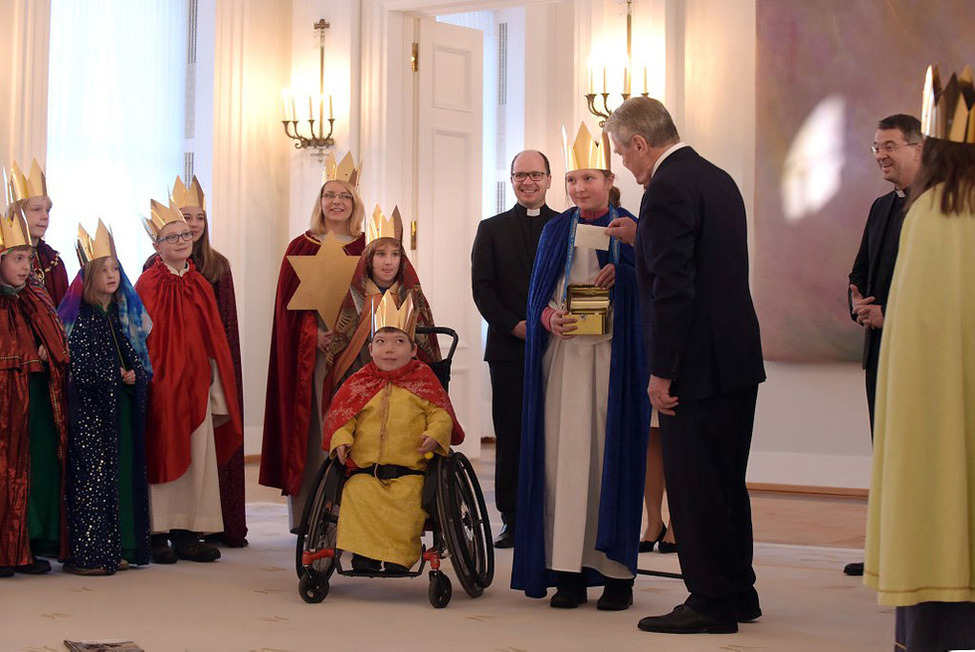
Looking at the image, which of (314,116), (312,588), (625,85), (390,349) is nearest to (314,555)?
(312,588)

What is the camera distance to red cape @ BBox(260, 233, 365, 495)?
17.2 ft

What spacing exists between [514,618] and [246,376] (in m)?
5.07

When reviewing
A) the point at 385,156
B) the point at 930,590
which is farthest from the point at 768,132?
the point at 930,590

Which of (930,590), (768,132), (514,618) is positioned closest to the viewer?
(930,590)

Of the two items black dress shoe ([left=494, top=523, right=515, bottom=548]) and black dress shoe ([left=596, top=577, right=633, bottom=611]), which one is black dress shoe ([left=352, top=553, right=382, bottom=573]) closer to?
black dress shoe ([left=596, top=577, right=633, bottom=611])

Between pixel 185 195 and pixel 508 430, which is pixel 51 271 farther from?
Answer: pixel 508 430

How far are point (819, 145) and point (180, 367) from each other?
4102 mm

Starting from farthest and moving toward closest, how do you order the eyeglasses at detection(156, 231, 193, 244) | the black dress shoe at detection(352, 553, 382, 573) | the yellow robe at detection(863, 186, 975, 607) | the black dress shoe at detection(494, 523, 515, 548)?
the black dress shoe at detection(494, 523, 515, 548)
the eyeglasses at detection(156, 231, 193, 244)
the black dress shoe at detection(352, 553, 382, 573)
the yellow robe at detection(863, 186, 975, 607)

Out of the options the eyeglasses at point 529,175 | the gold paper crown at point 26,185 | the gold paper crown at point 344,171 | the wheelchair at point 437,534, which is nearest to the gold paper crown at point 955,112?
the wheelchair at point 437,534

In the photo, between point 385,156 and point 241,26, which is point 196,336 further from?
point 241,26

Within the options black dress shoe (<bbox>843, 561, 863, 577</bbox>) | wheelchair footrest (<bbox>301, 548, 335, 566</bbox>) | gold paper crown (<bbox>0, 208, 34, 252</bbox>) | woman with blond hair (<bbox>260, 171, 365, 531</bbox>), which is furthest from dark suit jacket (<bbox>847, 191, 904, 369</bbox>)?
gold paper crown (<bbox>0, 208, 34, 252</bbox>)

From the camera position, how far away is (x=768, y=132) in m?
7.38

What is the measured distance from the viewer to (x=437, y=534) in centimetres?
423

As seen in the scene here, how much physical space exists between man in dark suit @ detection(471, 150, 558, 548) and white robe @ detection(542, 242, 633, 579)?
4.13 feet
